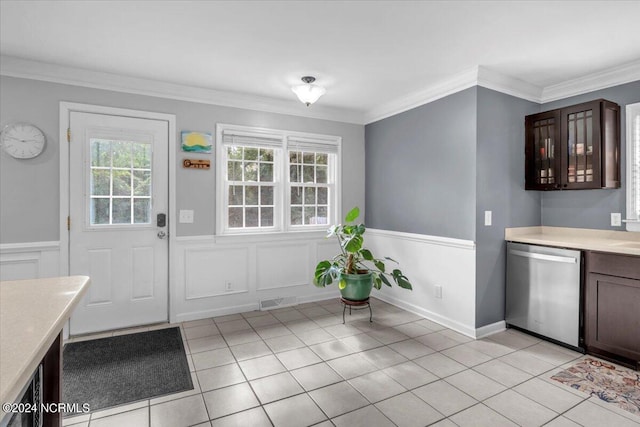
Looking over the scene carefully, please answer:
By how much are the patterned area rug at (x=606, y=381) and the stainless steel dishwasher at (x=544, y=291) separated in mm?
299

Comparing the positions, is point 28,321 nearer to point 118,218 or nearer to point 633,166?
point 118,218

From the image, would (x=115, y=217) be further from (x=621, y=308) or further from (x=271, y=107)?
(x=621, y=308)

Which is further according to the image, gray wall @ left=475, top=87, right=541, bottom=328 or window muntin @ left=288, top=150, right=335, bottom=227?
window muntin @ left=288, top=150, right=335, bottom=227

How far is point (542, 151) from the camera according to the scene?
3391 mm

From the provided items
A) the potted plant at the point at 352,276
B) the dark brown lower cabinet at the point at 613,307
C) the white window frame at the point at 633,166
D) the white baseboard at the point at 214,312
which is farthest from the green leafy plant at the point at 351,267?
the white window frame at the point at 633,166

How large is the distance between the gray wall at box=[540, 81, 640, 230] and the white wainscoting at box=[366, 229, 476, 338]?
1.16 m

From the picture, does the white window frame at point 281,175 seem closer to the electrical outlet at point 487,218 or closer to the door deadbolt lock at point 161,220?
the door deadbolt lock at point 161,220

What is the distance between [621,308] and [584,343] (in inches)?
16.8

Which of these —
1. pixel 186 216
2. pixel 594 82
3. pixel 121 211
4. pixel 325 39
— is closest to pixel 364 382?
pixel 186 216

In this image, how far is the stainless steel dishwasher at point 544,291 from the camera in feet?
9.43

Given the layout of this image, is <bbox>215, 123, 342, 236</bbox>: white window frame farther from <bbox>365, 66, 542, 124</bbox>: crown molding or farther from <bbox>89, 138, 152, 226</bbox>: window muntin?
→ <bbox>365, 66, 542, 124</bbox>: crown molding

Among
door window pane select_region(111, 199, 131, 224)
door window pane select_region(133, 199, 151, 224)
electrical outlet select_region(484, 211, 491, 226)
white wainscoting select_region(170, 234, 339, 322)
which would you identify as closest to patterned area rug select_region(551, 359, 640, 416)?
electrical outlet select_region(484, 211, 491, 226)

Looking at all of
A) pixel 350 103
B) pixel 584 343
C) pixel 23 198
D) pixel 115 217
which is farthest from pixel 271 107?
pixel 584 343

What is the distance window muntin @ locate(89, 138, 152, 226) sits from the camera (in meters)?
3.26
